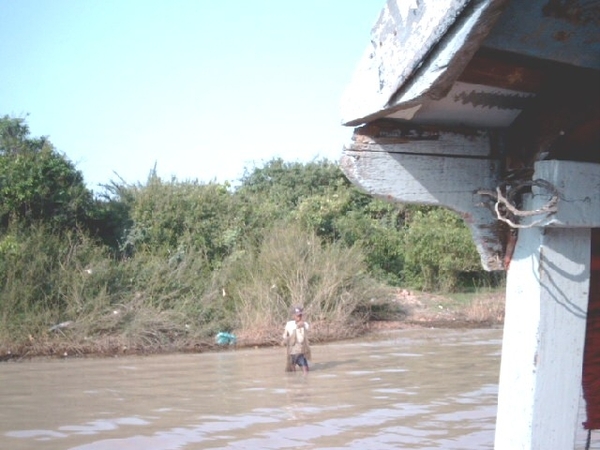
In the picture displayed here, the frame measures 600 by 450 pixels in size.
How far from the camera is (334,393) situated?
12359 mm

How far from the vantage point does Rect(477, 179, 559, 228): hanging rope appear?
2.20m

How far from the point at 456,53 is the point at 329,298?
17857 mm

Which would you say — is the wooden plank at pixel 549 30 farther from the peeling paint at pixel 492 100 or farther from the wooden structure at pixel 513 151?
the peeling paint at pixel 492 100

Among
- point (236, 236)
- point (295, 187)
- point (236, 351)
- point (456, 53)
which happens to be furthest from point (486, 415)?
point (295, 187)

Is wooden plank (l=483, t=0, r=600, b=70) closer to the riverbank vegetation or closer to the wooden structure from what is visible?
A: the wooden structure

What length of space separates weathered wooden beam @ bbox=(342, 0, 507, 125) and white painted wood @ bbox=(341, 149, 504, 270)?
27 cm

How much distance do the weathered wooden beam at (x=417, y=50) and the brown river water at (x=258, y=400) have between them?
716 cm

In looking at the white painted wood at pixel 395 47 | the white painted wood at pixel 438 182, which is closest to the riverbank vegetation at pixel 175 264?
the white painted wood at pixel 438 182

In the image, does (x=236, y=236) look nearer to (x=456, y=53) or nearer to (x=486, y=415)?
(x=486, y=415)

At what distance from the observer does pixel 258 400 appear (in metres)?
11.9

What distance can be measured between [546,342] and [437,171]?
609 millimetres

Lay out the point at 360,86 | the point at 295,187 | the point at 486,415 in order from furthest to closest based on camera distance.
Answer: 1. the point at 295,187
2. the point at 486,415
3. the point at 360,86

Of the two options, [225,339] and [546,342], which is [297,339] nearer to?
[225,339]

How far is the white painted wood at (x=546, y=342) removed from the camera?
2215 mm
